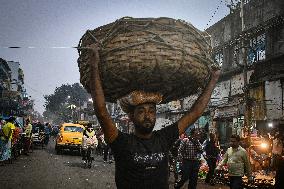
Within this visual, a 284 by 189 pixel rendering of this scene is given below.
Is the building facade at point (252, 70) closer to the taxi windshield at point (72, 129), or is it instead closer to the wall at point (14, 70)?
A: the taxi windshield at point (72, 129)

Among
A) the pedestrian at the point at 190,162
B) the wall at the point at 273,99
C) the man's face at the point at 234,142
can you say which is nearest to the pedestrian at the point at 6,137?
the pedestrian at the point at 190,162

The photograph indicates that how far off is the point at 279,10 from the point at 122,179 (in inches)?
953

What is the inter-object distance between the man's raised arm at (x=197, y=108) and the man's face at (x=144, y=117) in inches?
17.2

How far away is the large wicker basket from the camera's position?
8.87ft

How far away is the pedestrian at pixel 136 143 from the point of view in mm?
2828

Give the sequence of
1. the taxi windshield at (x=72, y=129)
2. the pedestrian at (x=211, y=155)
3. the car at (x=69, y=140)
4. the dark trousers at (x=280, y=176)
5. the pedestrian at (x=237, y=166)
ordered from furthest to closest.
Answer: the taxi windshield at (x=72, y=129)
the car at (x=69, y=140)
the pedestrian at (x=211, y=155)
the dark trousers at (x=280, y=176)
the pedestrian at (x=237, y=166)

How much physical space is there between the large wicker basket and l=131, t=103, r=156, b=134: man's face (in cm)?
18

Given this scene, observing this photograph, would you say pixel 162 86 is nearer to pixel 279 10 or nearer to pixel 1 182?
pixel 1 182

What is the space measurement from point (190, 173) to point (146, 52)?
27.5 ft

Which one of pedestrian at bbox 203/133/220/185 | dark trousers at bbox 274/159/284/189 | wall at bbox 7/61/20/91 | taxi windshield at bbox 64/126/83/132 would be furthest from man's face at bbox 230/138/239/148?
wall at bbox 7/61/20/91

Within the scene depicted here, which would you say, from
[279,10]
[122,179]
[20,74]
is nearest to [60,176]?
[122,179]

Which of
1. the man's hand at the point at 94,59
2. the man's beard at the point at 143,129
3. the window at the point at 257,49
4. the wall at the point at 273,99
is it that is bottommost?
the man's beard at the point at 143,129

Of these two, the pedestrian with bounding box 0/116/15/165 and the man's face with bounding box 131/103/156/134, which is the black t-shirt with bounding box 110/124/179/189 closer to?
A: the man's face with bounding box 131/103/156/134

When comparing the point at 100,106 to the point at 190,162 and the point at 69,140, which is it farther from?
the point at 69,140
